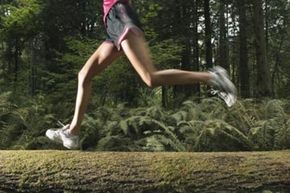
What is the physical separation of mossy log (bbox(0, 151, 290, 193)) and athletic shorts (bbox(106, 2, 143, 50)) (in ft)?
4.25

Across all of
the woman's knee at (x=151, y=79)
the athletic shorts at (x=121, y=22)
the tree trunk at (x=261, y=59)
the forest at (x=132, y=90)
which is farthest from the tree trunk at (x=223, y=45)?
the woman's knee at (x=151, y=79)

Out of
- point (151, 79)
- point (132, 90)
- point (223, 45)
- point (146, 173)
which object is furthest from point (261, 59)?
point (223, 45)

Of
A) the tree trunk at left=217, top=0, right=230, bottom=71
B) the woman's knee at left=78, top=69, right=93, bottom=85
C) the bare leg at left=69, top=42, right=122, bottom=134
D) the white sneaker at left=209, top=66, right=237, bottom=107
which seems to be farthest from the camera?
the tree trunk at left=217, top=0, right=230, bottom=71

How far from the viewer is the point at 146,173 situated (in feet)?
16.1

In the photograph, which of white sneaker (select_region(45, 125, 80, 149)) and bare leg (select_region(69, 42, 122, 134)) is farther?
white sneaker (select_region(45, 125, 80, 149))

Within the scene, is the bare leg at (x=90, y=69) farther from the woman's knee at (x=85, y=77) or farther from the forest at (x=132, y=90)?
the forest at (x=132, y=90)

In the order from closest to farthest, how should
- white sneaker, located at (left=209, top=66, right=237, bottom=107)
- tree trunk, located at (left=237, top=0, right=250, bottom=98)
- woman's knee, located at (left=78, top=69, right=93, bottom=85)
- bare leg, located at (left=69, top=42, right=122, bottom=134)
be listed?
white sneaker, located at (left=209, top=66, right=237, bottom=107) < bare leg, located at (left=69, top=42, right=122, bottom=134) < woman's knee, located at (left=78, top=69, right=93, bottom=85) < tree trunk, located at (left=237, top=0, right=250, bottom=98)

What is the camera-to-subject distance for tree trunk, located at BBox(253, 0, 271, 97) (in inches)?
539

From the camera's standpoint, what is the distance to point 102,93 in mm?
12852

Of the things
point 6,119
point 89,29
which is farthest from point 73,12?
point 6,119

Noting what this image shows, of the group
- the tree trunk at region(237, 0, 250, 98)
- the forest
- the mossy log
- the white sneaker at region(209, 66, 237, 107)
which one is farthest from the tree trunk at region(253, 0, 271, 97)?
the white sneaker at region(209, 66, 237, 107)

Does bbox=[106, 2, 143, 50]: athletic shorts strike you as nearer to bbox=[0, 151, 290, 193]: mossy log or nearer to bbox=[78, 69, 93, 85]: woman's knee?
bbox=[78, 69, 93, 85]: woman's knee

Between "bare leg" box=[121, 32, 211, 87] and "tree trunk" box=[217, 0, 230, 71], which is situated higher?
"tree trunk" box=[217, 0, 230, 71]

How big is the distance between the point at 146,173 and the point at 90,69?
1.27 m
